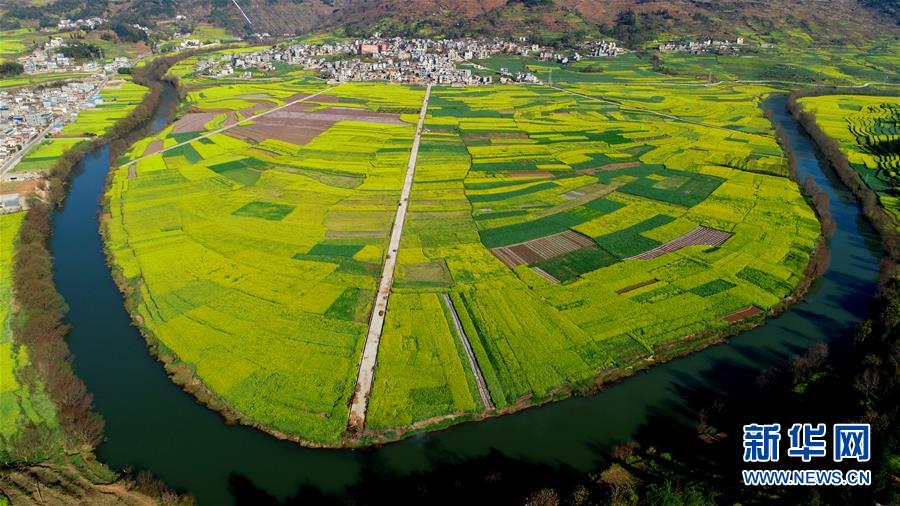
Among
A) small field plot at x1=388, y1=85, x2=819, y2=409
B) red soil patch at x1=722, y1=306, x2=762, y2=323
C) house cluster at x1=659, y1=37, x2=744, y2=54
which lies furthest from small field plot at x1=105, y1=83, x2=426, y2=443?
house cluster at x1=659, y1=37, x2=744, y2=54

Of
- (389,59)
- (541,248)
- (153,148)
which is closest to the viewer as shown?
(541,248)

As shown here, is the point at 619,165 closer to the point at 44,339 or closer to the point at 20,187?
the point at 44,339

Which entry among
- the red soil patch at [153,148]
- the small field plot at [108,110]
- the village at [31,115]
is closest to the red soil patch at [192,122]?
the red soil patch at [153,148]

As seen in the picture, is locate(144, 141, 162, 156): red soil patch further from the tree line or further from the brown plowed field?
the brown plowed field

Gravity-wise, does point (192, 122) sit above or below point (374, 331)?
above

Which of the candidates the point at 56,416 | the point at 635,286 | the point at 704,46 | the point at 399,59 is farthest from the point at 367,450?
the point at 704,46

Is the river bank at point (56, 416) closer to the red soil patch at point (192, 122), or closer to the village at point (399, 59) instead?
the red soil patch at point (192, 122)
